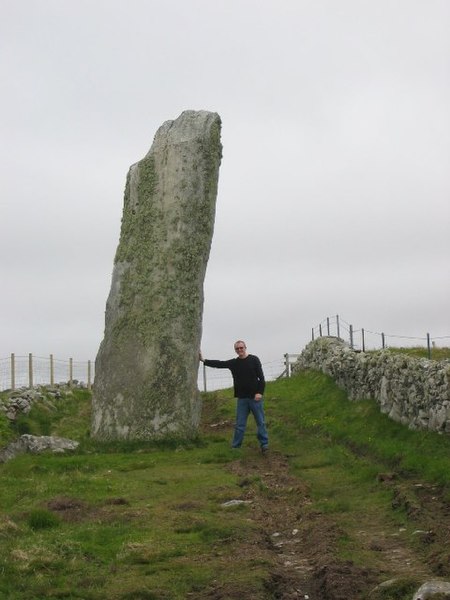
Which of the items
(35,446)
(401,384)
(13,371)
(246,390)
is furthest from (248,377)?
(13,371)

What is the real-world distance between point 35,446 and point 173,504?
6.08 meters

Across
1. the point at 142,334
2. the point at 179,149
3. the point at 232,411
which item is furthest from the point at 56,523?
the point at 232,411

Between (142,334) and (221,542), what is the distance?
9.64 metres

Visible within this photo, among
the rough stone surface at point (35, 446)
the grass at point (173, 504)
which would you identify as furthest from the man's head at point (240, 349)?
the rough stone surface at point (35, 446)

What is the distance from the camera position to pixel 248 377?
17609 mm

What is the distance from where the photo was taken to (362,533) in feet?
Result: 33.2

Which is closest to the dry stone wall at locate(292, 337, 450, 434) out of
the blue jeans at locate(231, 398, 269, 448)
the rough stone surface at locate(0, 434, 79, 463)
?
Answer: the blue jeans at locate(231, 398, 269, 448)

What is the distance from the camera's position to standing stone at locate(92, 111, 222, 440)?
1844 cm

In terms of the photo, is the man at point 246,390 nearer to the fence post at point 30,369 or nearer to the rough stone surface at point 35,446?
the rough stone surface at point 35,446

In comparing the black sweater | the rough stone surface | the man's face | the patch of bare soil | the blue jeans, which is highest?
the man's face

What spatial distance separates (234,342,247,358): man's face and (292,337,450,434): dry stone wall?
335 cm

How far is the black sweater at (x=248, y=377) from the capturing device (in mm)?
17547

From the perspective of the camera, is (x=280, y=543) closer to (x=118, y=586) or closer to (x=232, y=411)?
(x=118, y=586)

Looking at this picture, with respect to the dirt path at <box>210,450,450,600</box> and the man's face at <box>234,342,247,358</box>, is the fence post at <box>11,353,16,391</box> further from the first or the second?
the dirt path at <box>210,450,450,600</box>
